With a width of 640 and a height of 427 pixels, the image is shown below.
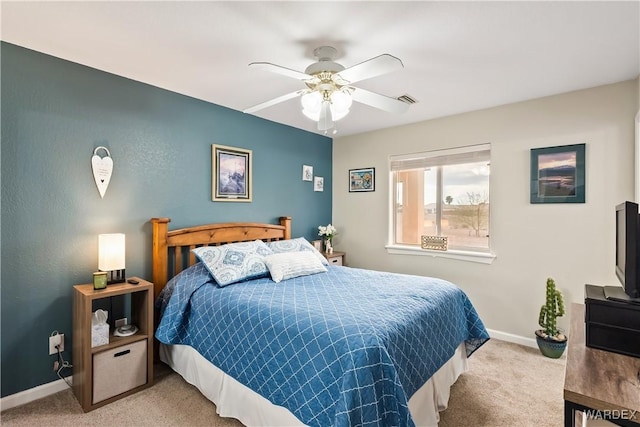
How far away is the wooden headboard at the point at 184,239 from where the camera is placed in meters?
2.74

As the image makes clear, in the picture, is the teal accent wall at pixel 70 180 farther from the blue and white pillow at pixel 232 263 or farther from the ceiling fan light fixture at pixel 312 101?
the ceiling fan light fixture at pixel 312 101

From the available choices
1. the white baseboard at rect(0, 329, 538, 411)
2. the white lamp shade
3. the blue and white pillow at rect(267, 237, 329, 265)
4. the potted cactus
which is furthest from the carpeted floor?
the blue and white pillow at rect(267, 237, 329, 265)

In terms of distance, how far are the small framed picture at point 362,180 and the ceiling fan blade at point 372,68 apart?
93.7 inches

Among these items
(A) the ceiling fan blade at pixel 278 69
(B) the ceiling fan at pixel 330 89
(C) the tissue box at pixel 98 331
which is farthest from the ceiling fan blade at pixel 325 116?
(C) the tissue box at pixel 98 331

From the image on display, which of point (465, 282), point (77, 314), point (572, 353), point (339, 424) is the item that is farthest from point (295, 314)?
point (465, 282)

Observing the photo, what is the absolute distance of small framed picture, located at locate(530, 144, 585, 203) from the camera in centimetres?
288

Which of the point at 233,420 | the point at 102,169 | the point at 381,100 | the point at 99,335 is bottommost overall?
the point at 233,420

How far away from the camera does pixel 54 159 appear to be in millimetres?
2295

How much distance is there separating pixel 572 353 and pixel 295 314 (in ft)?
4.33

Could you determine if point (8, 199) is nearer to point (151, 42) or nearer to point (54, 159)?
point (54, 159)

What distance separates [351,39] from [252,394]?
7.41ft

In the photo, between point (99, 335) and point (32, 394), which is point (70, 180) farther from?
point (32, 394)

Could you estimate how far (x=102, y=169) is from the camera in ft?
8.20

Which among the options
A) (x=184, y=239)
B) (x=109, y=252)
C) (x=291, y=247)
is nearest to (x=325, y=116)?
(x=291, y=247)
